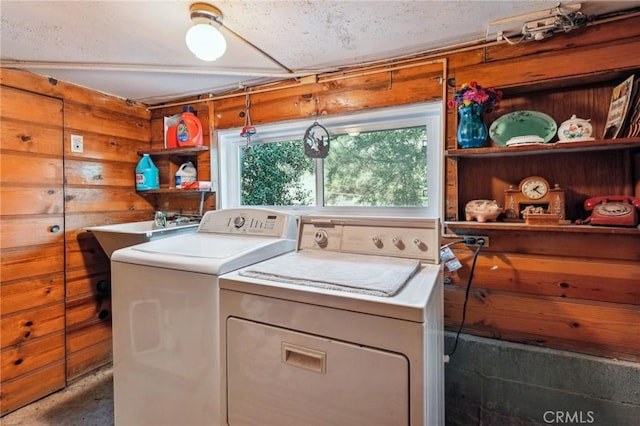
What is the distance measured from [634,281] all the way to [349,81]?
1.69 metres

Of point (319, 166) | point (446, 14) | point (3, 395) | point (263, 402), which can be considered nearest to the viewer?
point (263, 402)

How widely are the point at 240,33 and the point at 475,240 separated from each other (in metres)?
1.52

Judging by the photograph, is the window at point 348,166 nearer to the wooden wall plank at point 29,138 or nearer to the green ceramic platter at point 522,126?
the green ceramic platter at point 522,126

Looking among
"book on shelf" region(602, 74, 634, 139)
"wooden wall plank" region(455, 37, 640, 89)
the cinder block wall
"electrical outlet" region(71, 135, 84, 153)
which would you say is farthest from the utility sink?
"book on shelf" region(602, 74, 634, 139)

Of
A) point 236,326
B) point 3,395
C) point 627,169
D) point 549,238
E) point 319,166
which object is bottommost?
point 3,395

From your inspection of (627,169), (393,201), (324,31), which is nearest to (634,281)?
(627,169)

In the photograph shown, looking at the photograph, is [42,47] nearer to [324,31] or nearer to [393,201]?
[324,31]

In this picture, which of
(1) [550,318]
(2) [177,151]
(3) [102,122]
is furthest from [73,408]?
(1) [550,318]

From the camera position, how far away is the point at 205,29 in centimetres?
129

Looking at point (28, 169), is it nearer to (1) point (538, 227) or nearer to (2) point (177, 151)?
(2) point (177, 151)

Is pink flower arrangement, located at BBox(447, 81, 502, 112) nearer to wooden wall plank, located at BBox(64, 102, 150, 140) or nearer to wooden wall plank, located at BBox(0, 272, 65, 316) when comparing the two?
wooden wall plank, located at BBox(64, 102, 150, 140)

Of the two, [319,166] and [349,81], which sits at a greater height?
[349,81]

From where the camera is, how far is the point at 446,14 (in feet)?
4.45

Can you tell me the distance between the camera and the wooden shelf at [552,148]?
1.25 metres
